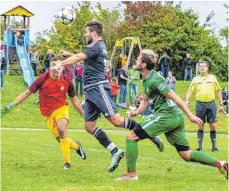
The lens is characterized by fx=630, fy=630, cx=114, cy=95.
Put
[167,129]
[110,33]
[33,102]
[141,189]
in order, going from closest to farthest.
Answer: [141,189]
[167,129]
[33,102]
[110,33]

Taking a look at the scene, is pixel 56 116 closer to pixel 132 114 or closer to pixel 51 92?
pixel 51 92

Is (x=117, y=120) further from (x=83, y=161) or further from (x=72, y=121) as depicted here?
(x=72, y=121)

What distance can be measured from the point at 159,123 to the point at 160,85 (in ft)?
1.87

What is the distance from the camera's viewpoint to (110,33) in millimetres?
56156

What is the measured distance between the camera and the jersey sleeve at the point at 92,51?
402 inches

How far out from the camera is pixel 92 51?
1030cm

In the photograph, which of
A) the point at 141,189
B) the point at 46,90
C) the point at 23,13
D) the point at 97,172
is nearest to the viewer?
the point at 141,189

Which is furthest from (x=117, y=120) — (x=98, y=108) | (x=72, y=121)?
(x=72, y=121)

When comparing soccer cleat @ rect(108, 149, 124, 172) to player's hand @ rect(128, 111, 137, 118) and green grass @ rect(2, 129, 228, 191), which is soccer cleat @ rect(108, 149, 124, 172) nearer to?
green grass @ rect(2, 129, 228, 191)

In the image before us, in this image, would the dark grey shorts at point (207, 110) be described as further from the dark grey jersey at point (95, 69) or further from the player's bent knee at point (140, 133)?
the player's bent knee at point (140, 133)

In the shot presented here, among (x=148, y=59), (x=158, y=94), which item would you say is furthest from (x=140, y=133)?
(x=148, y=59)

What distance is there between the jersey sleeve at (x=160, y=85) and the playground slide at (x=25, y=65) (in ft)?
91.5

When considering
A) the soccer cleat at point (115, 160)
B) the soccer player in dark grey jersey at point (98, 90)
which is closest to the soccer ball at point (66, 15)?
the soccer player in dark grey jersey at point (98, 90)

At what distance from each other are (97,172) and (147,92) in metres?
1.78
